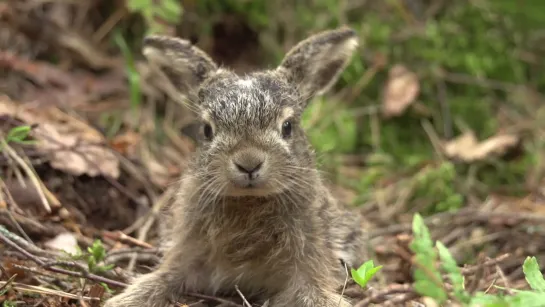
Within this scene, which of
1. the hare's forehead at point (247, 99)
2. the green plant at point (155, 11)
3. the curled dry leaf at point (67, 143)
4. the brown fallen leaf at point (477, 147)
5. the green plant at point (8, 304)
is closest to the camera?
the green plant at point (8, 304)

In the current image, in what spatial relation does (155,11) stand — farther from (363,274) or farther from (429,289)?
(429,289)

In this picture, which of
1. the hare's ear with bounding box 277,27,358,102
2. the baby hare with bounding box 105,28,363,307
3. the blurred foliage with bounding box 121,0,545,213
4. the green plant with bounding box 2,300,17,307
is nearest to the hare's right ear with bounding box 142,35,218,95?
the baby hare with bounding box 105,28,363,307

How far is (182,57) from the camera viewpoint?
16.3ft

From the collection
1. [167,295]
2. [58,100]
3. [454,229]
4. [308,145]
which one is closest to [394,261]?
[454,229]

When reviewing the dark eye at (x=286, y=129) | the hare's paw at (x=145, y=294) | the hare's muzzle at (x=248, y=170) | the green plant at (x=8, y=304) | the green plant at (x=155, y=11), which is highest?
the green plant at (x=155, y=11)

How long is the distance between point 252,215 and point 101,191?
1.61 m

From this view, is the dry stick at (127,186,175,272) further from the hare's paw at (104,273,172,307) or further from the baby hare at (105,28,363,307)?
the hare's paw at (104,273,172,307)

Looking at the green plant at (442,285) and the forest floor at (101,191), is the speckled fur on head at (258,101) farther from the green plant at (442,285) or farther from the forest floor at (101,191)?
the green plant at (442,285)

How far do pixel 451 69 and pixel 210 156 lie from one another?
13.5 feet

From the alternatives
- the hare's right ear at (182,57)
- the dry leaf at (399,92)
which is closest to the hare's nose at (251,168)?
the hare's right ear at (182,57)

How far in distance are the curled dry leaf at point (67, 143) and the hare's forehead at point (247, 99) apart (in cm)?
121

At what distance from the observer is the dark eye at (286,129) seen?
442 cm

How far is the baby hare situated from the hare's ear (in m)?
0.29

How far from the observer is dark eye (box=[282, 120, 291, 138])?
4418mm
